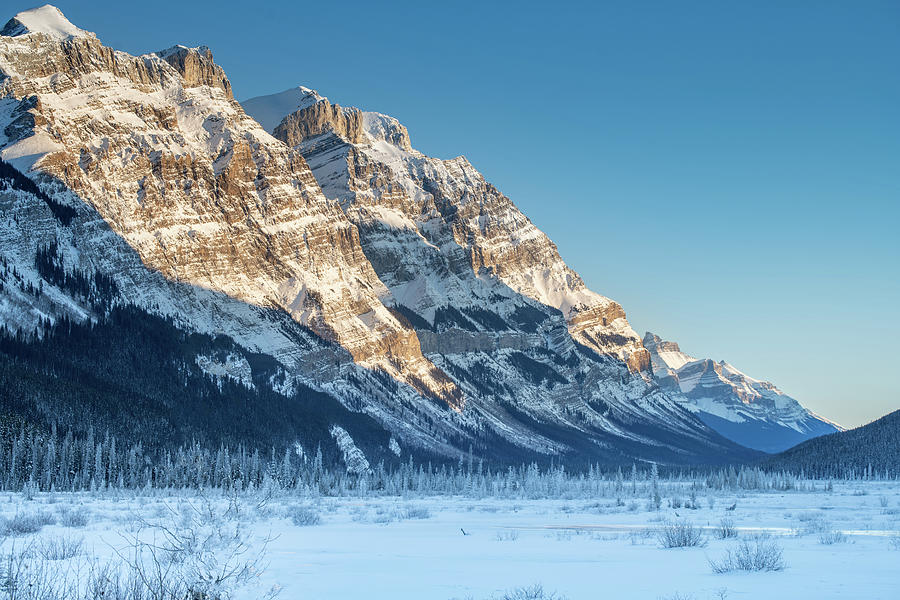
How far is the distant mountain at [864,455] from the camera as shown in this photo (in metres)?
174

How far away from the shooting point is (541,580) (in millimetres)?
24969

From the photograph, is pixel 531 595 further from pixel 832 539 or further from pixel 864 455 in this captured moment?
pixel 864 455

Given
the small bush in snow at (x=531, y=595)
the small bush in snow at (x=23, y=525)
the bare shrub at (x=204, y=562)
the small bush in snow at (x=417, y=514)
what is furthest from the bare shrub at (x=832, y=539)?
the small bush in snow at (x=417, y=514)

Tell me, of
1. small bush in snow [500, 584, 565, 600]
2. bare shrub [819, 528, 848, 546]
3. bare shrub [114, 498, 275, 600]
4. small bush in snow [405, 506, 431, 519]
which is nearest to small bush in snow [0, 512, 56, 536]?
bare shrub [114, 498, 275, 600]

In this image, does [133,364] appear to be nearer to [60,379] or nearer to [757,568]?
[60,379]

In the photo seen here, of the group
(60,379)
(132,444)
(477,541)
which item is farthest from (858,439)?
(477,541)

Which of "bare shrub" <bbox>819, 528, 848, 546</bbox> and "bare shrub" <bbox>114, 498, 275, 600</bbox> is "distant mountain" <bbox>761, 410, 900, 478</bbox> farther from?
"bare shrub" <bbox>114, 498, 275, 600</bbox>

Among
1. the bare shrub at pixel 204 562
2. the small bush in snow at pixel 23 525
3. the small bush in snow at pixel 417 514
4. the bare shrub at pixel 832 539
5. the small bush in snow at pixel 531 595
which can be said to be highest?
the bare shrub at pixel 204 562

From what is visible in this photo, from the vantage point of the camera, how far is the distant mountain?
573 ft

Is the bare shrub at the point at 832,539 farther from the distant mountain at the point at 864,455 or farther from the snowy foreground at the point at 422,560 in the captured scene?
the distant mountain at the point at 864,455

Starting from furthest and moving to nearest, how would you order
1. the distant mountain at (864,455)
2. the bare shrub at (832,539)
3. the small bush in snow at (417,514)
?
the distant mountain at (864,455)
the small bush in snow at (417,514)
the bare shrub at (832,539)

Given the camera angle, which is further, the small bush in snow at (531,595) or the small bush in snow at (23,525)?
the small bush in snow at (23,525)

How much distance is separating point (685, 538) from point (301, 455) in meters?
172

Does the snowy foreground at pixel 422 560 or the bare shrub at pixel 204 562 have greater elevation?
the bare shrub at pixel 204 562
